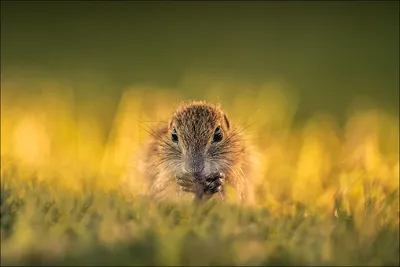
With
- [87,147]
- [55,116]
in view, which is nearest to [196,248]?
[87,147]

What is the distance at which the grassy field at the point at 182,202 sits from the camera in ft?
9.36

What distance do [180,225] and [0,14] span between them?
700cm

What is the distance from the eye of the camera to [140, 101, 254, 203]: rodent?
15.0 feet

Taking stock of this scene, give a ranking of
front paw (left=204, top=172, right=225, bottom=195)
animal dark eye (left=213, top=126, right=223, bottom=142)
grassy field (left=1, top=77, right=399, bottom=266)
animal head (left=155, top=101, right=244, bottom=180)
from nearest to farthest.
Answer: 1. grassy field (left=1, top=77, right=399, bottom=266)
2. front paw (left=204, top=172, right=225, bottom=195)
3. animal head (left=155, top=101, right=244, bottom=180)
4. animal dark eye (left=213, top=126, right=223, bottom=142)

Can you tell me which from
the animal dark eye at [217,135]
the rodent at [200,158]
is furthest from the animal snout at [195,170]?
the animal dark eye at [217,135]

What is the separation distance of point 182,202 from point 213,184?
93 cm

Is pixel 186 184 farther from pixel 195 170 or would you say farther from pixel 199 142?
pixel 199 142

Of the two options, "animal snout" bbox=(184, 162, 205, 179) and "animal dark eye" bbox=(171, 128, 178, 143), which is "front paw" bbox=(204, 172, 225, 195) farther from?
"animal dark eye" bbox=(171, 128, 178, 143)

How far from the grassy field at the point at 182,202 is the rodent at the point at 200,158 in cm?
16

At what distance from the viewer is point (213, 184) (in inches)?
178

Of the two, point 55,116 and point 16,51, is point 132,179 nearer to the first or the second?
point 55,116

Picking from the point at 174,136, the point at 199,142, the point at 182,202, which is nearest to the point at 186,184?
the point at 199,142

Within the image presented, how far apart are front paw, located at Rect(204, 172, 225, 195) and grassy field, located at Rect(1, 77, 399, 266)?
0.26 m

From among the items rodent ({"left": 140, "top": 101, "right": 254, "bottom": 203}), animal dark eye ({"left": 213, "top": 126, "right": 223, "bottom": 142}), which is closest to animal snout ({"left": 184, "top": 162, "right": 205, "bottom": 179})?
rodent ({"left": 140, "top": 101, "right": 254, "bottom": 203})
